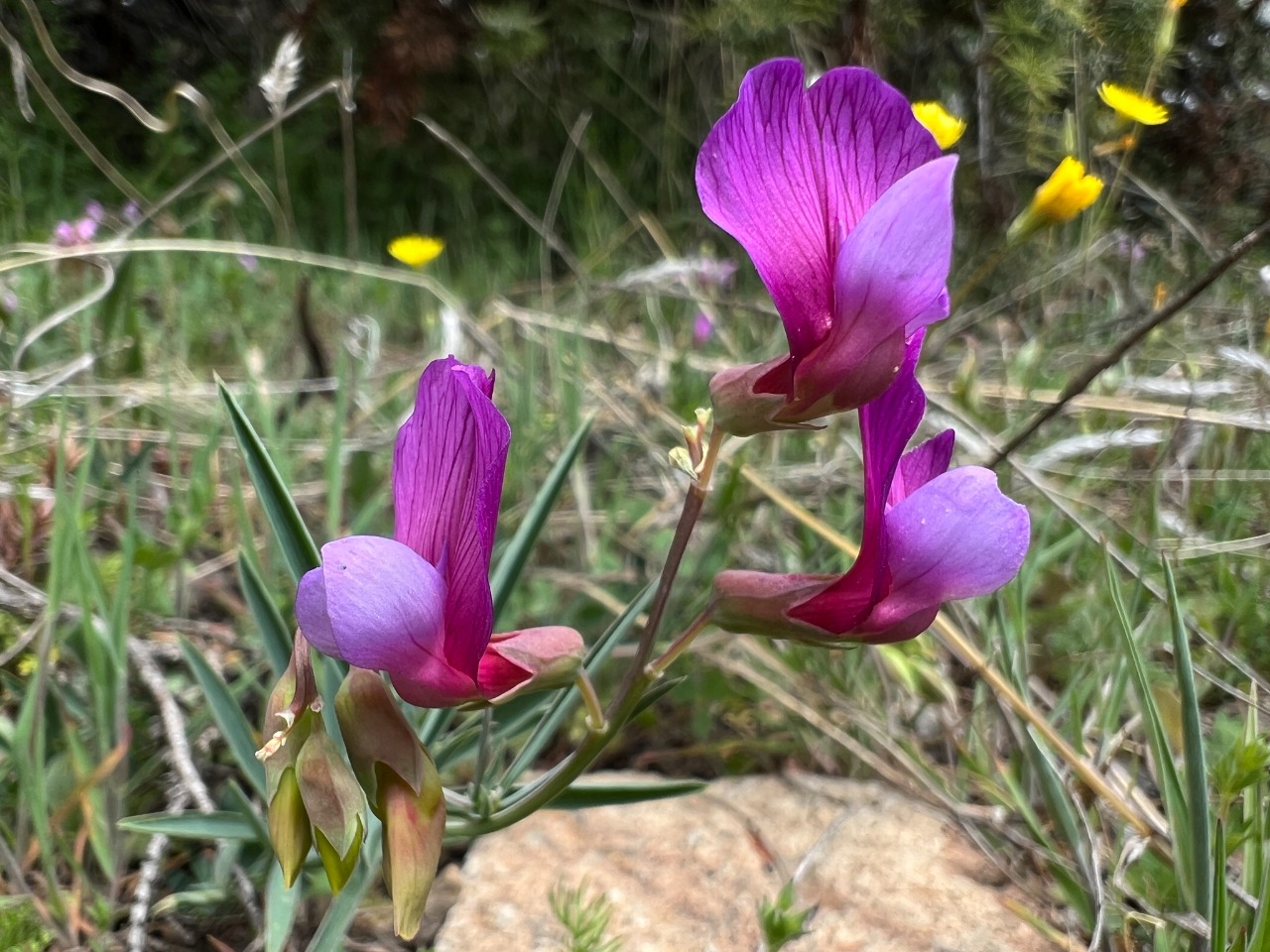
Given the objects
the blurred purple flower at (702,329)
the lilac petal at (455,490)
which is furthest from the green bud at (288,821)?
the blurred purple flower at (702,329)

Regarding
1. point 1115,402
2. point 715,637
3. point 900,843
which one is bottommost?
point 900,843

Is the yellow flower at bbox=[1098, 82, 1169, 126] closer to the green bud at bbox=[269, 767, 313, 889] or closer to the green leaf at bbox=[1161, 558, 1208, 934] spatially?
the green leaf at bbox=[1161, 558, 1208, 934]

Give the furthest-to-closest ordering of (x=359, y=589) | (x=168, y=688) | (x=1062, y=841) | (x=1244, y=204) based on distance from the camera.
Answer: (x=1244, y=204)
(x=168, y=688)
(x=1062, y=841)
(x=359, y=589)

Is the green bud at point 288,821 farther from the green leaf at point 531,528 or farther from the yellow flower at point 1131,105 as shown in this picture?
the yellow flower at point 1131,105

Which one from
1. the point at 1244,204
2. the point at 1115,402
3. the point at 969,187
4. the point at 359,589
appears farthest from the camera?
the point at 969,187

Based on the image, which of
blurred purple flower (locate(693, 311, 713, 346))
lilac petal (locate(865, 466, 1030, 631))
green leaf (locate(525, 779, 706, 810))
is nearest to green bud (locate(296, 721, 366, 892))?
green leaf (locate(525, 779, 706, 810))

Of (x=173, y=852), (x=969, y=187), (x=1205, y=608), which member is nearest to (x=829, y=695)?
(x=1205, y=608)

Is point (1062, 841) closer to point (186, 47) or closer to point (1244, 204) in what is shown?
point (1244, 204)
